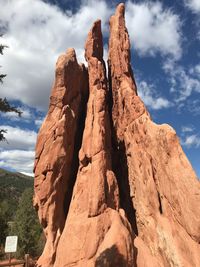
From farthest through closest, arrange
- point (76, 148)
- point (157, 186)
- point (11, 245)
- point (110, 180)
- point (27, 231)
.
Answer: point (27, 231) → point (76, 148) → point (110, 180) → point (157, 186) → point (11, 245)

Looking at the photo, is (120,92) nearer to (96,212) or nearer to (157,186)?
(157,186)

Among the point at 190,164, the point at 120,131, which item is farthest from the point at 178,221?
the point at 120,131

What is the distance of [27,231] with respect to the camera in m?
45.2

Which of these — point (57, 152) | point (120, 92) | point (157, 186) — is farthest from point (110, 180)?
point (120, 92)

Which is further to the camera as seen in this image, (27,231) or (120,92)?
(27,231)

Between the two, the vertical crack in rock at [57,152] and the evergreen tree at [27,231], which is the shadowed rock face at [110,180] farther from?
the evergreen tree at [27,231]

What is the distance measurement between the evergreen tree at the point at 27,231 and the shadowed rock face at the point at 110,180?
86.6 feet

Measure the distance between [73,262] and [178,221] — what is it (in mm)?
5896

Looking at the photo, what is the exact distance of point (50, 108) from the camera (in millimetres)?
21375

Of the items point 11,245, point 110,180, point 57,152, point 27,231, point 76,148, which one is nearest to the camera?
point 11,245

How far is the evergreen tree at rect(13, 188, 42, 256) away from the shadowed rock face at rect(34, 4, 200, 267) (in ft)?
86.6

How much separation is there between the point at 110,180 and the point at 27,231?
Answer: 30.8 m

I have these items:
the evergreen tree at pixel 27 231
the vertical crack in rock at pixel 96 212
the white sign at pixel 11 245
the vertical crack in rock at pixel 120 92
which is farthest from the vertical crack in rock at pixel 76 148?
the evergreen tree at pixel 27 231

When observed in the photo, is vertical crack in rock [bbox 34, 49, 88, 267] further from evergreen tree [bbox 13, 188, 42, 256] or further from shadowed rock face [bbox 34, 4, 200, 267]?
evergreen tree [bbox 13, 188, 42, 256]
